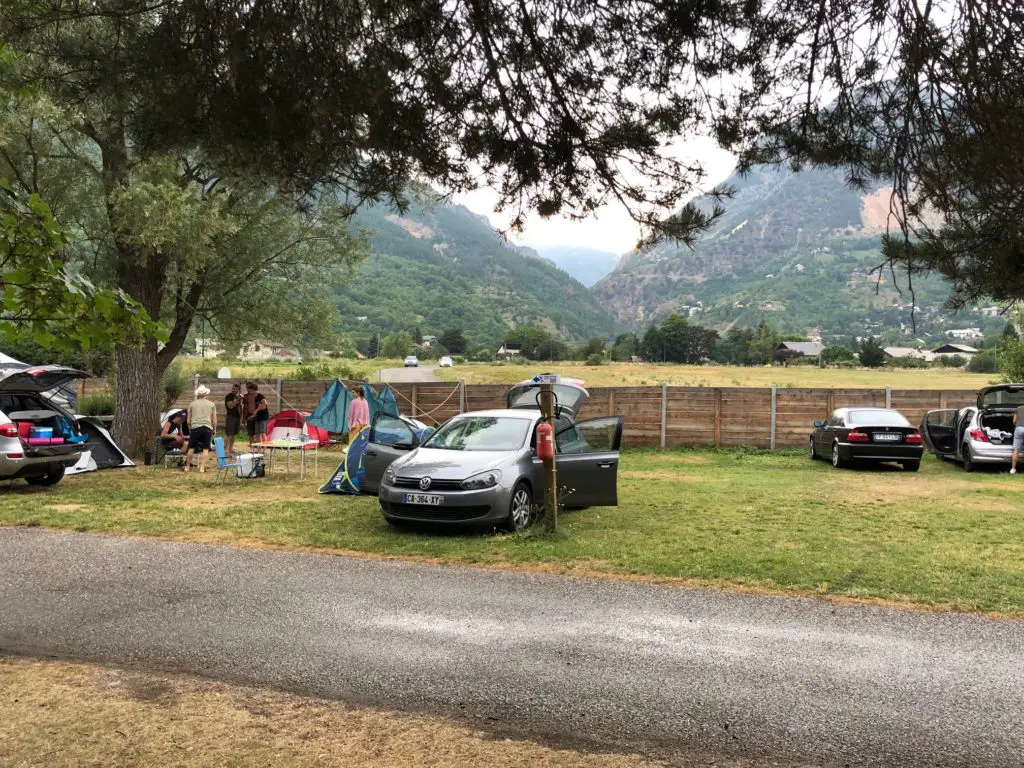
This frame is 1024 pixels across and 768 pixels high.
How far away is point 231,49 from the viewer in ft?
14.4

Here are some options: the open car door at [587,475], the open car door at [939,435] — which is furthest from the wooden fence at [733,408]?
the open car door at [587,475]

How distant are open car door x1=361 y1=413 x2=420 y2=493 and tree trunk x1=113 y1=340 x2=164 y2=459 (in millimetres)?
7888

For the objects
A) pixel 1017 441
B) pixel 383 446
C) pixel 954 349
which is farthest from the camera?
pixel 954 349

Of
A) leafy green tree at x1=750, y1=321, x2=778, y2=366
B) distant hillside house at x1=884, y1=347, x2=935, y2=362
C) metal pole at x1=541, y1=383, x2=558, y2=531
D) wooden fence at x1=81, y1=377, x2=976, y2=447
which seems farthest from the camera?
leafy green tree at x1=750, y1=321, x2=778, y2=366

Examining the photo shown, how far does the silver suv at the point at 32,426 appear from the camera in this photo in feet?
38.5

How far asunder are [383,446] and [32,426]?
5.96 meters

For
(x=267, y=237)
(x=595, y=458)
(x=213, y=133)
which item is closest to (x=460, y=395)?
(x=267, y=237)

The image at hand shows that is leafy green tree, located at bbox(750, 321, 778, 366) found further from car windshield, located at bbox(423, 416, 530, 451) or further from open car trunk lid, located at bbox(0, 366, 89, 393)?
open car trunk lid, located at bbox(0, 366, 89, 393)

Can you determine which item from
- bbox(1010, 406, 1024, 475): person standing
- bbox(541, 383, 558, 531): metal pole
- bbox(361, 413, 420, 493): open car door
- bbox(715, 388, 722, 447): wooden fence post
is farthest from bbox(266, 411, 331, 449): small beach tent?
bbox(1010, 406, 1024, 475): person standing

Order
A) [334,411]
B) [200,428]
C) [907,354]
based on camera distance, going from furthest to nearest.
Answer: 1. [907,354]
2. [334,411]
3. [200,428]

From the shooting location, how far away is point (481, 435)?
34.1ft

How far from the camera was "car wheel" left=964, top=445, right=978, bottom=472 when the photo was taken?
17.5 metres

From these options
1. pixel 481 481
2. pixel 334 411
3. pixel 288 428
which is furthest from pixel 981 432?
pixel 334 411

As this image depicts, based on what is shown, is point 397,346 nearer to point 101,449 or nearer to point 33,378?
point 101,449
